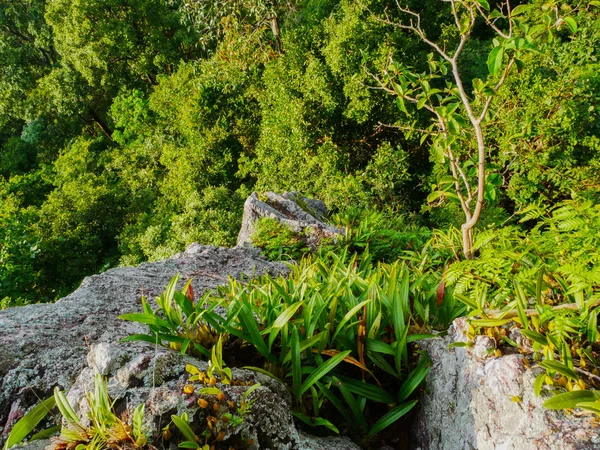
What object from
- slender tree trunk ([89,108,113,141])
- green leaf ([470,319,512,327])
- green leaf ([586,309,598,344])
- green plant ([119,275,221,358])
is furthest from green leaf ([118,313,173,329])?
slender tree trunk ([89,108,113,141])

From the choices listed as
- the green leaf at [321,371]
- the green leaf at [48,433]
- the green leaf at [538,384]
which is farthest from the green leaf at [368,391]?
the green leaf at [48,433]

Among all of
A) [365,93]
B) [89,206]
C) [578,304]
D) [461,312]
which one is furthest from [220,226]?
[578,304]

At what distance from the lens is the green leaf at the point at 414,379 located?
1.81 meters

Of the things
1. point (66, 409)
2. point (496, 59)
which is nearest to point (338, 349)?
point (66, 409)

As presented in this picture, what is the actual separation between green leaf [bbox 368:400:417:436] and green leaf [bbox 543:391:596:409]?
620 mm

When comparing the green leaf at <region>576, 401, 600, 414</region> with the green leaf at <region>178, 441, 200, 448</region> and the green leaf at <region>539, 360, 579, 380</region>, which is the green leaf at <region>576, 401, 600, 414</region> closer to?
the green leaf at <region>539, 360, 579, 380</region>

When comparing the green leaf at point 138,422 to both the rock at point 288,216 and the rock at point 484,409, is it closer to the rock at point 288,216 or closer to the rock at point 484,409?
the rock at point 484,409

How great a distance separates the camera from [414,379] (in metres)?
1.83

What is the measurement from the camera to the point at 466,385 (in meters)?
1.65

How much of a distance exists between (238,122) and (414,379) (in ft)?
40.9

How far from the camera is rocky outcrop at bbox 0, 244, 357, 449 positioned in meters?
1.46

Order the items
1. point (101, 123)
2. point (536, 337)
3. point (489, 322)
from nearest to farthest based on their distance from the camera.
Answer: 1. point (536, 337)
2. point (489, 322)
3. point (101, 123)

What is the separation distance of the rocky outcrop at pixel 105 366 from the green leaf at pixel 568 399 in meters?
0.78

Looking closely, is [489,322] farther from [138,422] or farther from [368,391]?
[138,422]
